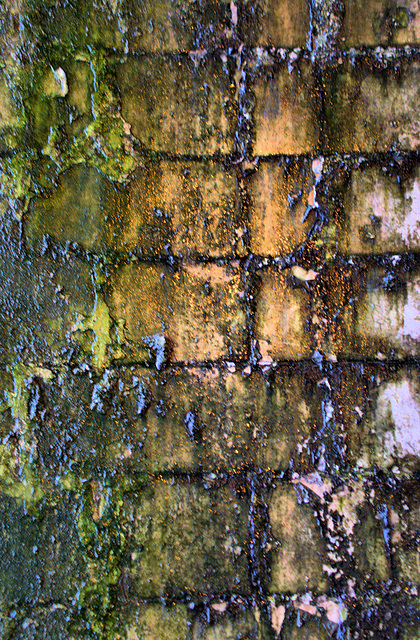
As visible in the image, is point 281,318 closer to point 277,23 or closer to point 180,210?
point 180,210

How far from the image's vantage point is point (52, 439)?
3.36 feet

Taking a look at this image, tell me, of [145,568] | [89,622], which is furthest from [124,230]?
[89,622]

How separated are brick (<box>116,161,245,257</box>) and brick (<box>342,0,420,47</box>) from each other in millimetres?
518

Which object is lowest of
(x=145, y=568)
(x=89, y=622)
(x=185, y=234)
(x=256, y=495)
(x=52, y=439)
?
(x=89, y=622)

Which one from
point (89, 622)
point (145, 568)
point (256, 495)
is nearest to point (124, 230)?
point (256, 495)

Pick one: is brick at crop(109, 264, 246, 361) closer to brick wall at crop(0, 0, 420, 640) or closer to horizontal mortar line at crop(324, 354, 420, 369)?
brick wall at crop(0, 0, 420, 640)

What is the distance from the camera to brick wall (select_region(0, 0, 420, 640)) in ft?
3.20

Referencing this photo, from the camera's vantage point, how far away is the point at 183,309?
40.0 inches

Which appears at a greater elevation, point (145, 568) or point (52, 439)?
point (52, 439)

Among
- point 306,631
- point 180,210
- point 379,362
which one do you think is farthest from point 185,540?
point 180,210

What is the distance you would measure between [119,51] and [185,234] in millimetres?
539

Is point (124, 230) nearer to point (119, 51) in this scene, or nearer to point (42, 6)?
point (119, 51)

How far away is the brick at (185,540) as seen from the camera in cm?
99

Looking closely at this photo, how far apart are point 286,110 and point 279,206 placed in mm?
266
